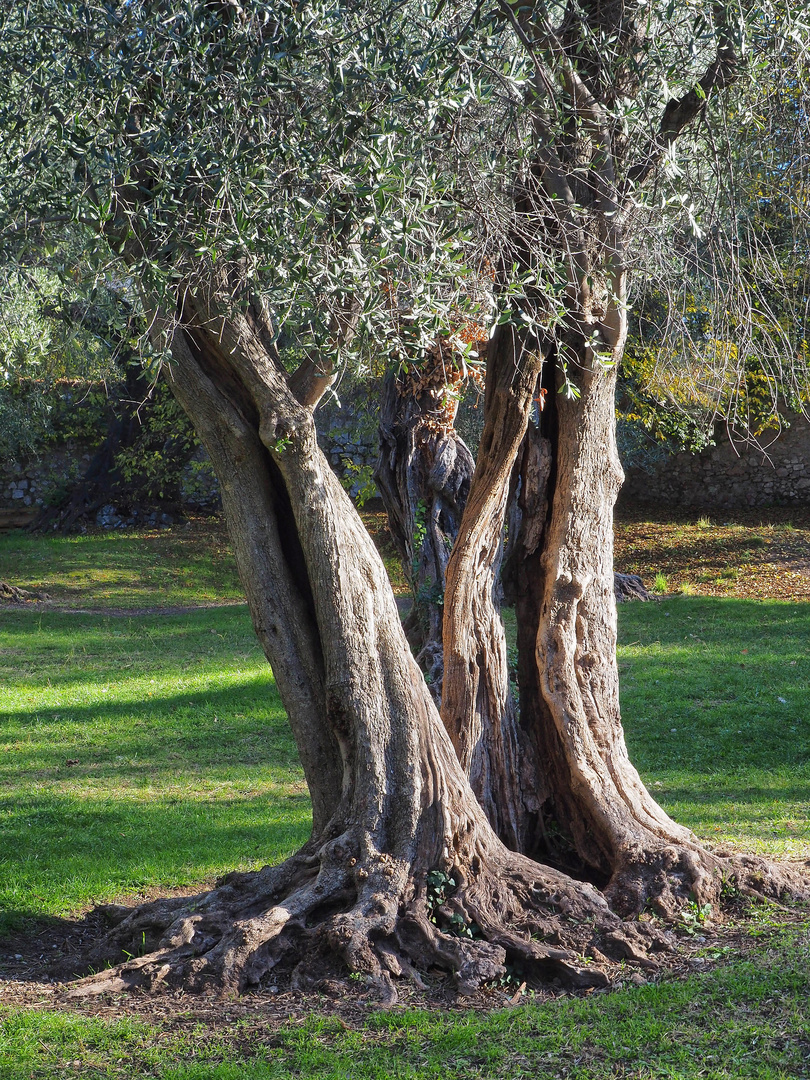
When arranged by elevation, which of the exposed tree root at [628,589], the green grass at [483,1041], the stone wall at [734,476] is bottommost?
the green grass at [483,1041]

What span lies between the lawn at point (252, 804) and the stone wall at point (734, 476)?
14.1 ft

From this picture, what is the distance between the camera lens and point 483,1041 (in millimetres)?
3984

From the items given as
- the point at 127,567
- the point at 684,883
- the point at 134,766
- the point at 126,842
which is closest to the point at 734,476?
the point at 127,567

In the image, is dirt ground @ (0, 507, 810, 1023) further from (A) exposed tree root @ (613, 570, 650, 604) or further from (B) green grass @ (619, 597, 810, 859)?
(A) exposed tree root @ (613, 570, 650, 604)

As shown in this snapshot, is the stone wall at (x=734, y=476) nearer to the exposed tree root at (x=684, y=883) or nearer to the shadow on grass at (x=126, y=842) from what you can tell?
the shadow on grass at (x=126, y=842)

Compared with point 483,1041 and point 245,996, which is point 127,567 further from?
point 483,1041

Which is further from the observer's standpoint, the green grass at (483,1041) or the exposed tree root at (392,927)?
the exposed tree root at (392,927)

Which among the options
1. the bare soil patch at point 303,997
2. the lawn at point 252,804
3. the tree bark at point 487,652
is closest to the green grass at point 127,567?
the lawn at point 252,804

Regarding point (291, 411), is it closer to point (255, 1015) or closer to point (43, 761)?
point (255, 1015)

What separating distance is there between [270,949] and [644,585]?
13.0 metres

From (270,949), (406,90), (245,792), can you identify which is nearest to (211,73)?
(406,90)

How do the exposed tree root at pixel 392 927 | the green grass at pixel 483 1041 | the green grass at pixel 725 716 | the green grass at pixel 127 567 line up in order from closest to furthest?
the green grass at pixel 483 1041 → the exposed tree root at pixel 392 927 → the green grass at pixel 725 716 → the green grass at pixel 127 567

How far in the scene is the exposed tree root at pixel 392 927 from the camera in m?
4.54

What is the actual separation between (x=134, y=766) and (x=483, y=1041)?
19.2ft
